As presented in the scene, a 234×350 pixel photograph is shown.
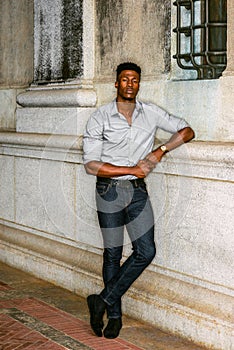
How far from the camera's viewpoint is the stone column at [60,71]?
882 cm

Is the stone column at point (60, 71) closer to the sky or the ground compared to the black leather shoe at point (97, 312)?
closer to the sky

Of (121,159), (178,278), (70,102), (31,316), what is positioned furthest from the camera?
(70,102)

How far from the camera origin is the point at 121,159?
→ 265 inches

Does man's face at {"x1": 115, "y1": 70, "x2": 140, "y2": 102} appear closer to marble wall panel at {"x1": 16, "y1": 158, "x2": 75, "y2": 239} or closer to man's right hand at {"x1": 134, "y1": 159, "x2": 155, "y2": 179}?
man's right hand at {"x1": 134, "y1": 159, "x2": 155, "y2": 179}

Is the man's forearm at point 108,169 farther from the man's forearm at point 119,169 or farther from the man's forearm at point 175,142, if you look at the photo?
the man's forearm at point 175,142

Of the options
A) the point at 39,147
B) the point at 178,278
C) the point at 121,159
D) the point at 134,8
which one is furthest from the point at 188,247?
the point at 39,147

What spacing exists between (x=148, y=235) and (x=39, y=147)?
311 centimetres

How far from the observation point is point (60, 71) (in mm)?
9305

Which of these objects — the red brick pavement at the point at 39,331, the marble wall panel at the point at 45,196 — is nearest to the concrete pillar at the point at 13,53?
the marble wall panel at the point at 45,196

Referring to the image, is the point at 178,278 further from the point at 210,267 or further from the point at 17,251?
the point at 17,251

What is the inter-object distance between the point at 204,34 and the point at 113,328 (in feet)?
8.51

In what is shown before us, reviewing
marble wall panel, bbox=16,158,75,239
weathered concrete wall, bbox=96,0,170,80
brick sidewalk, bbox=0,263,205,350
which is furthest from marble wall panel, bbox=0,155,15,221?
weathered concrete wall, bbox=96,0,170,80

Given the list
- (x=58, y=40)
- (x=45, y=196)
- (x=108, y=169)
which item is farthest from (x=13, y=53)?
(x=108, y=169)

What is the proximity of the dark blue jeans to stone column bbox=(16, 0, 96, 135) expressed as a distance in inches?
82.1
